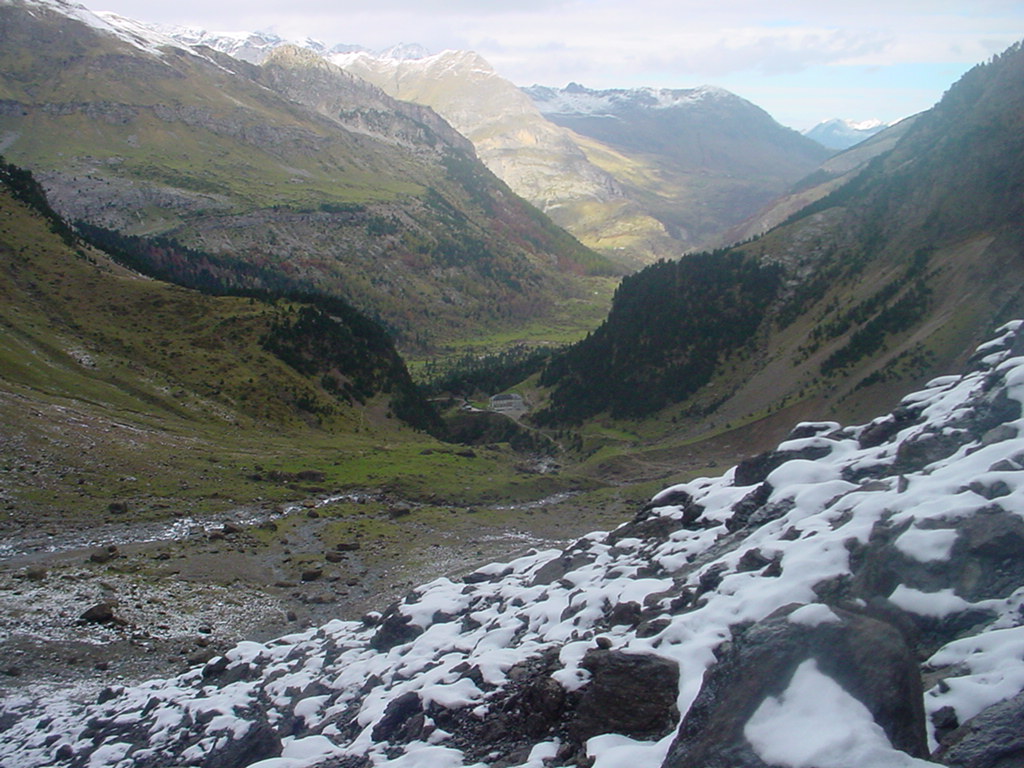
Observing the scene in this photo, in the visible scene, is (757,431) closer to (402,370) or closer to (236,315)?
(402,370)

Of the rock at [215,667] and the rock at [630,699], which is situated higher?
the rock at [630,699]

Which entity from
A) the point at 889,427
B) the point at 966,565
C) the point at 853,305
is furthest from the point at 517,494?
the point at 966,565

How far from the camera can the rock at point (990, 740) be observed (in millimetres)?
8000

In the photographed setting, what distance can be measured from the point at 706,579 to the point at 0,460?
1589 inches

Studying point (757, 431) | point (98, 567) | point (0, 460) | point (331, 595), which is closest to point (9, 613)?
point (98, 567)

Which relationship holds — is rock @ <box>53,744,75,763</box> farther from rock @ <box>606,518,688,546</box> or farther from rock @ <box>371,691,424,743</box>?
rock @ <box>606,518,688,546</box>

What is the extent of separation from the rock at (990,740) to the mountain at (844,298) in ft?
166

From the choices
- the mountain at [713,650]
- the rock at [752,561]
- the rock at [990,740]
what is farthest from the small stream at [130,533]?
the rock at [990,740]

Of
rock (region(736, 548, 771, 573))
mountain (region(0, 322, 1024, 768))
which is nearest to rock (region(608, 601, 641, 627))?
mountain (region(0, 322, 1024, 768))

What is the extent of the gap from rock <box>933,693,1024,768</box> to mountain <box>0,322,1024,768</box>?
2 cm

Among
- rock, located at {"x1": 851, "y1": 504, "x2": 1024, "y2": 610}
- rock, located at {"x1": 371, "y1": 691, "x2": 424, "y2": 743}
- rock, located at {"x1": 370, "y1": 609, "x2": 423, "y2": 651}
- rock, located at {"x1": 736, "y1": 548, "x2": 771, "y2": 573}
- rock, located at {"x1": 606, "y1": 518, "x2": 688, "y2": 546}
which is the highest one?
rock, located at {"x1": 851, "y1": 504, "x2": 1024, "y2": 610}

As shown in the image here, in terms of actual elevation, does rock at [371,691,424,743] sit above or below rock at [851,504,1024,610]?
below

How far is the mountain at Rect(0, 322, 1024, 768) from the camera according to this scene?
362 inches

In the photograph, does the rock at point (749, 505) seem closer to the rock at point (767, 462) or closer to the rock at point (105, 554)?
the rock at point (767, 462)
